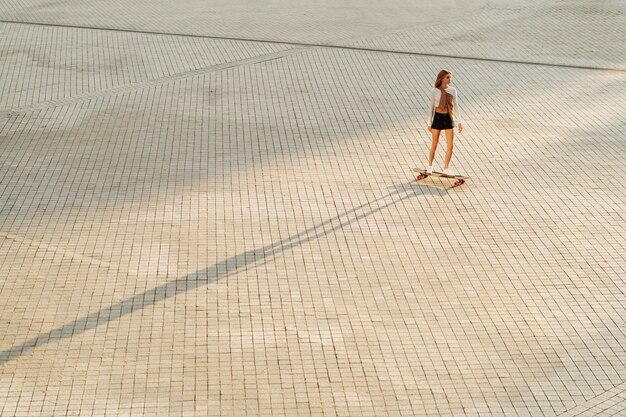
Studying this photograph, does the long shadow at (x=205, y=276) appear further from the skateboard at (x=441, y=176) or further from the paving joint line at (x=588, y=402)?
the paving joint line at (x=588, y=402)

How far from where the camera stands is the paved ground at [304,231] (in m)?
7.64

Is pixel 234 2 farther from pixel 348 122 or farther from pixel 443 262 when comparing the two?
pixel 443 262

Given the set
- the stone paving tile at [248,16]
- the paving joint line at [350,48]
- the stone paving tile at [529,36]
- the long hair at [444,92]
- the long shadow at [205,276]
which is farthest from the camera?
the stone paving tile at [248,16]

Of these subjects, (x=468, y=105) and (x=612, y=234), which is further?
(x=468, y=105)

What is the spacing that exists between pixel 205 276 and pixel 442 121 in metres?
3.79

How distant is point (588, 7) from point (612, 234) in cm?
1234

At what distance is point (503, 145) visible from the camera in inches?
504

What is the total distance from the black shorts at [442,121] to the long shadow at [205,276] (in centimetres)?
77

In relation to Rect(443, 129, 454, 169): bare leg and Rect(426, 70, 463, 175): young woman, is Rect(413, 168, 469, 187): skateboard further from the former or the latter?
Rect(443, 129, 454, 169): bare leg

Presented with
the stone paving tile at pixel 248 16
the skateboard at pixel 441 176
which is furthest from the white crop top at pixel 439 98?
the stone paving tile at pixel 248 16

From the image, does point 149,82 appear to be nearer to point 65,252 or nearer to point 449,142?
point 449,142

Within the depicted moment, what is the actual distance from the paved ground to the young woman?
0.52 m

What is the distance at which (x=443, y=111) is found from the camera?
11.4 m

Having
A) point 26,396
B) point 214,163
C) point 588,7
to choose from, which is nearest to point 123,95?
point 214,163
